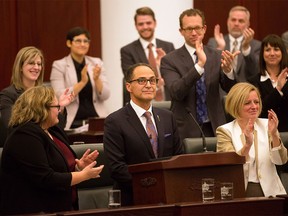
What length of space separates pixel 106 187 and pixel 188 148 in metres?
0.59

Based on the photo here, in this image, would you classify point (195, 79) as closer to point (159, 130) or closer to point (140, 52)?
point (159, 130)

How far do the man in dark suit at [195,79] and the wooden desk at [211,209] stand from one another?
1.60 metres

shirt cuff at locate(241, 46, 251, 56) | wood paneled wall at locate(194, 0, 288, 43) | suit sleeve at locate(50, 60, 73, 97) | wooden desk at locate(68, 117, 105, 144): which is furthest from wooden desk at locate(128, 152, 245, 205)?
wood paneled wall at locate(194, 0, 288, 43)

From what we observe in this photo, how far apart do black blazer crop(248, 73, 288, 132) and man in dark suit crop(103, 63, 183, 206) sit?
1.12m

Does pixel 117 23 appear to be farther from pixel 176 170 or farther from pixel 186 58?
pixel 176 170

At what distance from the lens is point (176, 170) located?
14.4 feet

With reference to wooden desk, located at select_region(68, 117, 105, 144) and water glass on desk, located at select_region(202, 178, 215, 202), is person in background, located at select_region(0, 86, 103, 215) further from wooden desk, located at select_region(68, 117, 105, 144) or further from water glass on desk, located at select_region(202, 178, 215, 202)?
wooden desk, located at select_region(68, 117, 105, 144)

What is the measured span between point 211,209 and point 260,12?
5345 millimetres

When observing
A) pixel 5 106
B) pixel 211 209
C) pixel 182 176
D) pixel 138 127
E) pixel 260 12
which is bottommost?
pixel 211 209

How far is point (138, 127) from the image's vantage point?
199 inches

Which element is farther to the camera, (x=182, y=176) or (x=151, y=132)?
(x=151, y=132)

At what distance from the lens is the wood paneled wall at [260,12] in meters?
9.13

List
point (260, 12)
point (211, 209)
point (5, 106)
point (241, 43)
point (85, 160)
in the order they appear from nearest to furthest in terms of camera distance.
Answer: point (211, 209) < point (85, 160) < point (5, 106) < point (241, 43) < point (260, 12)

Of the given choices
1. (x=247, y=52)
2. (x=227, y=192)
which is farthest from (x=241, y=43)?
(x=227, y=192)
